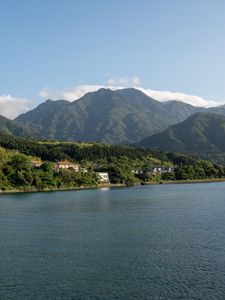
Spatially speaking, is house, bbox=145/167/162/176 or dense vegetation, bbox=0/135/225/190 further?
house, bbox=145/167/162/176

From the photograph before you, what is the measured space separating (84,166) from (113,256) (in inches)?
4772

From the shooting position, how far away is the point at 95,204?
217ft

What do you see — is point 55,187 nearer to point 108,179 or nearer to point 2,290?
point 108,179

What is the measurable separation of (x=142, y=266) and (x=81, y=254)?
540cm

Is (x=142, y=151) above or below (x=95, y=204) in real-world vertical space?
above

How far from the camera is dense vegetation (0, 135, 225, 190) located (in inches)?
3893

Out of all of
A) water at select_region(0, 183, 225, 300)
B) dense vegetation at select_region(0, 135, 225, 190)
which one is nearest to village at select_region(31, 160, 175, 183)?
Result: dense vegetation at select_region(0, 135, 225, 190)

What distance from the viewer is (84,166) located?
150500 millimetres

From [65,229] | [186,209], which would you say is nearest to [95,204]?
[186,209]

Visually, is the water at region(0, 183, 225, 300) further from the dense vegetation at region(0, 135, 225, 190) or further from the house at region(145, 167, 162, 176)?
the house at region(145, 167, 162, 176)

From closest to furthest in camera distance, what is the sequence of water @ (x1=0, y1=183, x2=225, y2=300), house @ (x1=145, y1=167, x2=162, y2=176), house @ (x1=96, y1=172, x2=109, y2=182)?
water @ (x1=0, y1=183, x2=225, y2=300) < house @ (x1=96, y1=172, x2=109, y2=182) < house @ (x1=145, y1=167, x2=162, y2=176)

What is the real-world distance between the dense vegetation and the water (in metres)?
46.5

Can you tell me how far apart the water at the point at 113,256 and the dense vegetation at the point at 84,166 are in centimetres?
4654

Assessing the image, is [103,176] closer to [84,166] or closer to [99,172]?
[99,172]
